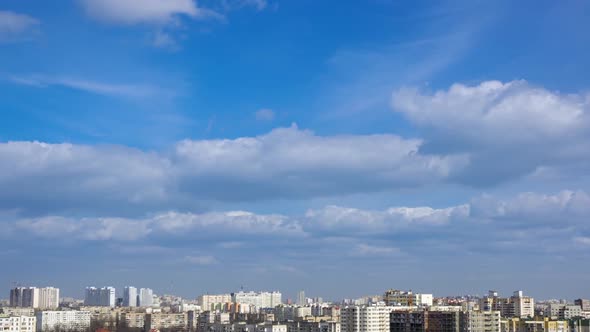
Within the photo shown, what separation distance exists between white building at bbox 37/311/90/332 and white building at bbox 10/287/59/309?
47124mm

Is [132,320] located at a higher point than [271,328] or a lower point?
lower

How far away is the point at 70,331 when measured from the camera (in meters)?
75.9

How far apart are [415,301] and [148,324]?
2877cm

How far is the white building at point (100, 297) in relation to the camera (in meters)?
144

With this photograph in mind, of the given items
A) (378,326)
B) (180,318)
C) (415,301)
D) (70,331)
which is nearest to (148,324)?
(180,318)

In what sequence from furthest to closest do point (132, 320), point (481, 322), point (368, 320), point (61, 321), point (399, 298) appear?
point (132, 320), point (61, 321), point (399, 298), point (368, 320), point (481, 322)

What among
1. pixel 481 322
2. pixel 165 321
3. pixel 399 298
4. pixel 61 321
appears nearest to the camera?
pixel 481 322

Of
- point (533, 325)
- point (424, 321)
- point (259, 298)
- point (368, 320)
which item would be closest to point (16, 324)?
point (368, 320)

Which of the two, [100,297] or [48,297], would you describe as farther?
[100,297]

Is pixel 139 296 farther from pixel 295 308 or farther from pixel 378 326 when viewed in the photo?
pixel 378 326

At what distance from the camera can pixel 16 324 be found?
59.2 metres

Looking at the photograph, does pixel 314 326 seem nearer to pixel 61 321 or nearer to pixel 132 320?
pixel 61 321

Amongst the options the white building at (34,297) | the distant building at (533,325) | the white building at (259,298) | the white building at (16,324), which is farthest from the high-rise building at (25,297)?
the distant building at (533,325)

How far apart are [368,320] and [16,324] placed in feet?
86.2
